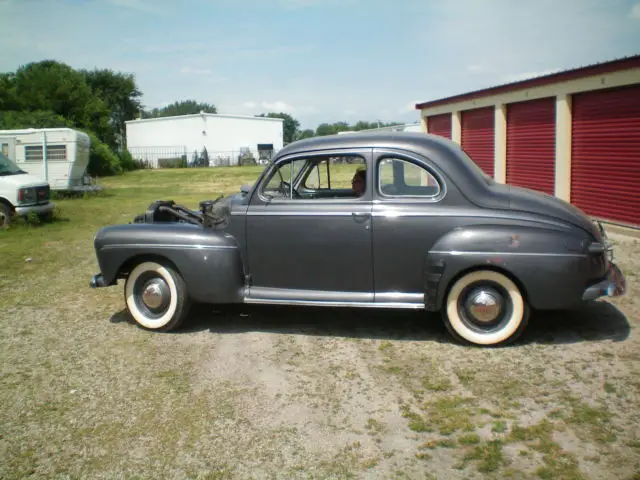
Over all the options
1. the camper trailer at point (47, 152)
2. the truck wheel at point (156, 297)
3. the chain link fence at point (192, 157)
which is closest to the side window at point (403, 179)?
the truck wheel at point (156, 297)

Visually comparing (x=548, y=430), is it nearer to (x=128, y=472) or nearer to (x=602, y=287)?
(x=602, y=287)

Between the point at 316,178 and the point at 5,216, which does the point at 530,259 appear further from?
the point at 5,216

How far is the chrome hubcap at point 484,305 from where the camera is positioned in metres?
5.41

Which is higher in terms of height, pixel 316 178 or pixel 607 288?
pixel 316 178

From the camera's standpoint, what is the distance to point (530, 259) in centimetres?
521

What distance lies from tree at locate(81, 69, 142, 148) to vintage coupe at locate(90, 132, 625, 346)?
60893mm

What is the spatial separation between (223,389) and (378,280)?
5.60ft

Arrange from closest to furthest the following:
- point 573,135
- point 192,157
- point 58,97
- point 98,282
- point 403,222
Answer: point 403,222, point 98,282, point 573,135, point 58,97, point 192,157

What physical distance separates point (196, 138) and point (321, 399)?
51.3 m

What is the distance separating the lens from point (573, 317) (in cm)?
626

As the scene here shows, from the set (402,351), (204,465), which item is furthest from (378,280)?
(204,465)

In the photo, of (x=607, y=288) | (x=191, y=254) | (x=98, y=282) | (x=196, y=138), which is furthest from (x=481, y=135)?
(x=196, y=138)

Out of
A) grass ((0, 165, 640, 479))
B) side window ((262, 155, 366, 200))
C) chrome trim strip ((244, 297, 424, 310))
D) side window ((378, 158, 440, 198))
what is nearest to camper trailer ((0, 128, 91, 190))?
grass ((0, 165, 640, 479))

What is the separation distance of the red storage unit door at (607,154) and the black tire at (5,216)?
12560 mm
